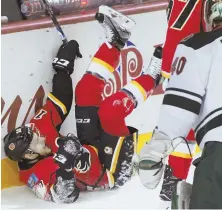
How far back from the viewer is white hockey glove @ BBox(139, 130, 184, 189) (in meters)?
1.56

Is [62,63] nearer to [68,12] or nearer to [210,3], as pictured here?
[68,12]

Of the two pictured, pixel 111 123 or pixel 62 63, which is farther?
pixel 62 63

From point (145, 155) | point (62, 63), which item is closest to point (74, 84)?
point (62, 63)

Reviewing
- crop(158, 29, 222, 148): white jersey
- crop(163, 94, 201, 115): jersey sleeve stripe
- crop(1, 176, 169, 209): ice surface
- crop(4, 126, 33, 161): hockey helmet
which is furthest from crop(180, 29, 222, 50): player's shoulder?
crop(4, 126, 33, 161): hockey helmet

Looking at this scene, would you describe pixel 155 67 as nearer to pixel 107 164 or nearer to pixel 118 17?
pixel 118 17

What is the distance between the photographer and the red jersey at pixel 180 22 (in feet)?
6.18

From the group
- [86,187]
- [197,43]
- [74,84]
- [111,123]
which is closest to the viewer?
[197,43]

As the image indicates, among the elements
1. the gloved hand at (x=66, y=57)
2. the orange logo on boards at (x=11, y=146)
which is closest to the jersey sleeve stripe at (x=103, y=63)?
the gloved hand at (x=66, y=57)

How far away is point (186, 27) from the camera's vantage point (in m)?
1.89

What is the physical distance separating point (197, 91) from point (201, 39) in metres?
0.14

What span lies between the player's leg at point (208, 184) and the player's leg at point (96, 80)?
102 centimetres

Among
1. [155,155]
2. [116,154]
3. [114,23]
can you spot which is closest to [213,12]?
[155,155]

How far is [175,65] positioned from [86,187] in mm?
899

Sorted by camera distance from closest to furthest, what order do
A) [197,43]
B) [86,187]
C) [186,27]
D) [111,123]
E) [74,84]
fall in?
[197,43], [186,27], [111,123], [86,187], [74,84]
